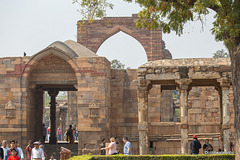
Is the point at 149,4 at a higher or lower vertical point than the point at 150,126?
Result: higher

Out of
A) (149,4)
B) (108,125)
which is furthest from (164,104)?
(149,4)

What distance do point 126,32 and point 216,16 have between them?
16.7m

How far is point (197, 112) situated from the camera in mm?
20750

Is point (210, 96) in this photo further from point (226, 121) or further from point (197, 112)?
point (226, 121)

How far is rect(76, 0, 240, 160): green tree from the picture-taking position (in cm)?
1033

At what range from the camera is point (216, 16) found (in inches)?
437

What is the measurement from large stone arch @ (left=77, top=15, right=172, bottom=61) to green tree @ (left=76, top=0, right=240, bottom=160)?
1503cm

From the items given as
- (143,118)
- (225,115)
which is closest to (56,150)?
(143,118)

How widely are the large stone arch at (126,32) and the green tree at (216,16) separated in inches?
592

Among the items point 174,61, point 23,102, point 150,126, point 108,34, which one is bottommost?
point 150,126

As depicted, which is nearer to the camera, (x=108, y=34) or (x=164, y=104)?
(x=164, y=104)

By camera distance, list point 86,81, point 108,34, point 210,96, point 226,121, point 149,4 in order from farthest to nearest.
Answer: point 108,34 → point 210,96 → point 86,81 → point 226,121 → point 149,4

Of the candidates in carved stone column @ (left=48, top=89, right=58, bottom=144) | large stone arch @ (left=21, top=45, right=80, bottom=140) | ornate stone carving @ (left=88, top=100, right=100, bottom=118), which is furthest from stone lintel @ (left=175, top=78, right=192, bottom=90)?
carved stone column @ (left=48, top=89, right=58, bottom=144)

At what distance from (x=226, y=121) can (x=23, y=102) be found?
9.14 m
